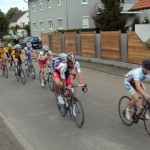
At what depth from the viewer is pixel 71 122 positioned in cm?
877

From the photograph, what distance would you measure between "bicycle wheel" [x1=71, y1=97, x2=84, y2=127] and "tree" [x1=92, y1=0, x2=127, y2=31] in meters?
28.3

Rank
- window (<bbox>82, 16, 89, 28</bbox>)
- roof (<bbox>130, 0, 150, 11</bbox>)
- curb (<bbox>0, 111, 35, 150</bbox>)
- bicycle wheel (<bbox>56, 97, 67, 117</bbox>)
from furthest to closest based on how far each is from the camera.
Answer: window (<bbox>82, 16, 89, 28</bbox>)
roof (<bbox>130, 0, 150, 11</bbox>)
bicycle wheel (<bbox>56, 97, 67, 117</bbox>)
curb (<bbox>0, 111, 35, 150</bbox>)

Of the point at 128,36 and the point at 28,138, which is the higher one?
the point at 128,36

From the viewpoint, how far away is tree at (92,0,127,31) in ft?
117

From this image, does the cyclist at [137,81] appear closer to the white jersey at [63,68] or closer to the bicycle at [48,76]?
the white jersey at [63,68]

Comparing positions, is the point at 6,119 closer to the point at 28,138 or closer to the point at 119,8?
the point at 28,138

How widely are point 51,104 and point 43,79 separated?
10.9 feet

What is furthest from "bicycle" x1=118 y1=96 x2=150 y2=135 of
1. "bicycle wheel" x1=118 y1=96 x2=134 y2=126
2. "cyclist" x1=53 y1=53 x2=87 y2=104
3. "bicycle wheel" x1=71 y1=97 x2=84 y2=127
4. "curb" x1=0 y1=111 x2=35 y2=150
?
"curb" x1=0 y1=111 x2=35 y2=150

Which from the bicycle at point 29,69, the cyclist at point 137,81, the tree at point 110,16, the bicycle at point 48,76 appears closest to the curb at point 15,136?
the cyclist at point 137,81

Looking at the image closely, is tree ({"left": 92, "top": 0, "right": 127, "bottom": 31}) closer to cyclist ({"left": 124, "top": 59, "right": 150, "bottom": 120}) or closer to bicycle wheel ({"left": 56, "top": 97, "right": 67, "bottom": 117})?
bicycle wheel ({"left": 56, "top": 97, "right": 67, "bottom": 117})

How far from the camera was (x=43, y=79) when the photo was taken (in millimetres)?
14211

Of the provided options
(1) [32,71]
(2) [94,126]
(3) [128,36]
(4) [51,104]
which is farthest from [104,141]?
(3) [128,36]

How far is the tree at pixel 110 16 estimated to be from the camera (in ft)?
117

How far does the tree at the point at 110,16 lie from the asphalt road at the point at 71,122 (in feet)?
73.4
